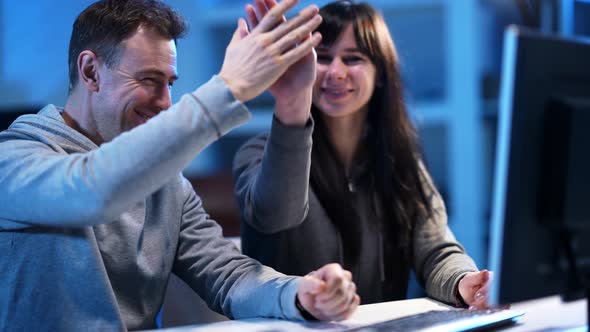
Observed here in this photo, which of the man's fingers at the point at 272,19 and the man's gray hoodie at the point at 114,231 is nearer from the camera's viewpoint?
the man's gray hoodie at the point at 114,231

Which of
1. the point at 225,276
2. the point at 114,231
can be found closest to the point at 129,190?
the point at 114,231

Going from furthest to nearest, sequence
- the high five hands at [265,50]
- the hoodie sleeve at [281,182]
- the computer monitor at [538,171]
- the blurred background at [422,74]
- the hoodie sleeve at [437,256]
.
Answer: the blurred background at [422,74] → the hoodie sleeve at [437,256] → the hoodie sleeve at [281,182] → the high five hands at [265,50] → the computer monitor at [538,171]

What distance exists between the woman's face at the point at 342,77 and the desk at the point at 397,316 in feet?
1.64

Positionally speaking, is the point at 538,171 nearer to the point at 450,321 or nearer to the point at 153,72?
the point at 450,321

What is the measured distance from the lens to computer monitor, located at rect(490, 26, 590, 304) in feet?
2.49

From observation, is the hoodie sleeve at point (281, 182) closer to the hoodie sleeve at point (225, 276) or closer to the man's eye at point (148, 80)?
the hoodie sleeve at point (225, 276)

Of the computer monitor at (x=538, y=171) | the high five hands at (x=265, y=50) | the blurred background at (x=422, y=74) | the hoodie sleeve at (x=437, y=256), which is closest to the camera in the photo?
the computer monitor at (x=538, y=171)

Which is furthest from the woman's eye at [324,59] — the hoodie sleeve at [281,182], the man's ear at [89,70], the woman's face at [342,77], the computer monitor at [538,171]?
the computer monitor at [538,171]

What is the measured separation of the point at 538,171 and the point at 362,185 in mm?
723

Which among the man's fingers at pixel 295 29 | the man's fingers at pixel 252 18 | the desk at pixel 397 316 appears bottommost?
the desk at pixel 397 316

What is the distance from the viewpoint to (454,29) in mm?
3250

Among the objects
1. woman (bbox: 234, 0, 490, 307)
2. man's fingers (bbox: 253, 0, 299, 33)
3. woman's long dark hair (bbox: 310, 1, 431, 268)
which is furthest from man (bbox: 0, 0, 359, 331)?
woman's long dark hair (bbox: 310, 1, 431, 268)

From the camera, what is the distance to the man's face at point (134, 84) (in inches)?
42.0

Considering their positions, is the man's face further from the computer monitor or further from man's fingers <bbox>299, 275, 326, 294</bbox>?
the computer monitor
